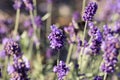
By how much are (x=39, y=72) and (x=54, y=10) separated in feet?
10.0

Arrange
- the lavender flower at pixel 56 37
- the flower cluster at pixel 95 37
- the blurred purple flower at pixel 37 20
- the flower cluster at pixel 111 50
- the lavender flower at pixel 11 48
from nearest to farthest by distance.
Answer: the flower cluster at pixel 111 50 → the lavender flower at pixel 56 37 → the lavender flower at pixel 11 48 → the flower cluster at pixel 95 37 → the blurred purple flower at pixel 37 20

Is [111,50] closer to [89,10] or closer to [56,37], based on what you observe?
[56,37]

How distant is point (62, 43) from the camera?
2824 mm

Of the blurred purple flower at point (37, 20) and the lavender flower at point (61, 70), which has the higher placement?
the blurred purple flower at point (37, 20)

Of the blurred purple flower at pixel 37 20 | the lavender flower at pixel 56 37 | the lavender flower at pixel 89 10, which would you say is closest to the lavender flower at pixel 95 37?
the lavender flower at pixel 89 10

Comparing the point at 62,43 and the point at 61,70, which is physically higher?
the point at 62,43

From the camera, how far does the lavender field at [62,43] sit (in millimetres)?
2818

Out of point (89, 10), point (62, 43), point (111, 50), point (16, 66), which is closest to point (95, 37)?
point (89, 10)

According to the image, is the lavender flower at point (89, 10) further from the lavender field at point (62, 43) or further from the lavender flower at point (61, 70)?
the lavender flower at point (61, 70)

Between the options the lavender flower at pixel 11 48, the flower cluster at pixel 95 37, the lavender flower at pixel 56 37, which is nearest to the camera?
the lavender flower at pixel 56 37

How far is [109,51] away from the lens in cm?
259

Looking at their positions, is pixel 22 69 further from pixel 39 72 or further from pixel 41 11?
pixel 41 11

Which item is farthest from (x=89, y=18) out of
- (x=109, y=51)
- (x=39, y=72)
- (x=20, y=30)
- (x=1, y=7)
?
(x=1, y=7)

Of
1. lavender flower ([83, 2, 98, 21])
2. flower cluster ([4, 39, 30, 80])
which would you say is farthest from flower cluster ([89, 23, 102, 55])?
flower cluster ([4, 39, 30, 80])
